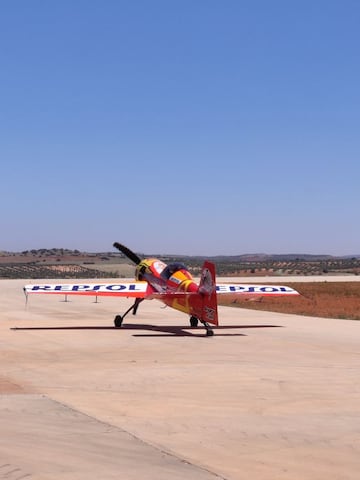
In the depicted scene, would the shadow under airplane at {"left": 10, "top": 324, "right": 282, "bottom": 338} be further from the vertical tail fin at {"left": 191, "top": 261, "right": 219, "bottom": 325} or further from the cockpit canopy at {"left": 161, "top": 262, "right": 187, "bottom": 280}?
the cockpit canopy at {"left": 161, "top": 262, "right": 187, "bottom": 280}

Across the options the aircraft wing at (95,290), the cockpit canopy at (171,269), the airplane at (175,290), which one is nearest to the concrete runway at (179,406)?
the airplane at (175,290)

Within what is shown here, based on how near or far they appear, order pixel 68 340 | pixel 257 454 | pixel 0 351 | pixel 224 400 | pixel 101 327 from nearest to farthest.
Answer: pixel 257 454 → pixel 224 400 → pixel 0 351 → pixel 68 340 → pixel 101 327

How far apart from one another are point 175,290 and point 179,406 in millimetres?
15297

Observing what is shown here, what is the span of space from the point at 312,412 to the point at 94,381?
5.33 meters

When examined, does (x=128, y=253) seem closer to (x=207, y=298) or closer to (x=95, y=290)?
(x=95, y=290)

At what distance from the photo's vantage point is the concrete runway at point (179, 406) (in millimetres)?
10055

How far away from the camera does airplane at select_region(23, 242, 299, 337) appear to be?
26672 millimetres

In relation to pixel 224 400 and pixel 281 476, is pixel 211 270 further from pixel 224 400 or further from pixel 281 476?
pixel 281 476

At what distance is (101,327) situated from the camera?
31.7 m

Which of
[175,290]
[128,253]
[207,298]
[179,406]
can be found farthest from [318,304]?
[179,406]

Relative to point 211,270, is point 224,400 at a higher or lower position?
lower

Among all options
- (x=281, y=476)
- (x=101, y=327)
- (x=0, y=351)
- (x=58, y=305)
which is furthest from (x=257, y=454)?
(x=58, y=305)

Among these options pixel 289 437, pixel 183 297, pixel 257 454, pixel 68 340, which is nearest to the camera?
pixel 257 454

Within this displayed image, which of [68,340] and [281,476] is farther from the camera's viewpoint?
[68,340]
